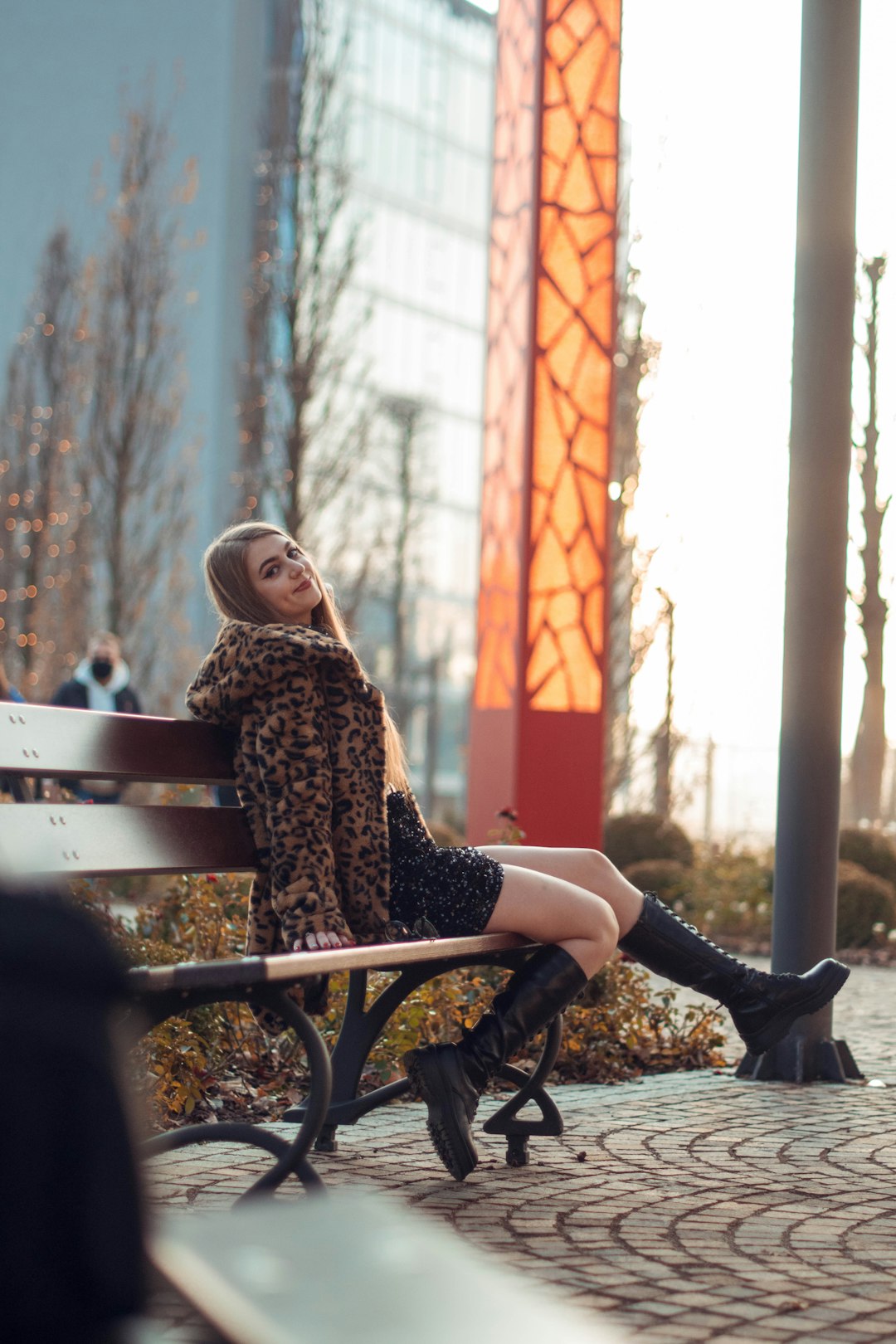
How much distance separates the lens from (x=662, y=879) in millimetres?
13078

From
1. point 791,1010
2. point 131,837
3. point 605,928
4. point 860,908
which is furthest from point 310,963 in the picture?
point 860,908

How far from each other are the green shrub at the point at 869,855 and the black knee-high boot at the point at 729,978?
9.67 meters

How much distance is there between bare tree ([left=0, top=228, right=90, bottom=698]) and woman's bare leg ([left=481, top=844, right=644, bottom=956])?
19820 millimetres

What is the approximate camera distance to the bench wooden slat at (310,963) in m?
2.76

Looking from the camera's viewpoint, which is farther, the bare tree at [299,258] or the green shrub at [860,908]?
the bare tree at [299,258]

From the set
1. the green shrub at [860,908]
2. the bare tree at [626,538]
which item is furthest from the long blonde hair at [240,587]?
the bare tree at [626,538]

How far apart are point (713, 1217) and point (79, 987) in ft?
9.04

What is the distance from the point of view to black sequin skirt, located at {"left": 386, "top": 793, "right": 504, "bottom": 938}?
4.14m

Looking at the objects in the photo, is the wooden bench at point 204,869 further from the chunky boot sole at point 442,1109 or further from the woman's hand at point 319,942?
the chunky boot sole at point 442,1109

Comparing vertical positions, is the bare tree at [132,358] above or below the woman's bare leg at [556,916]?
above

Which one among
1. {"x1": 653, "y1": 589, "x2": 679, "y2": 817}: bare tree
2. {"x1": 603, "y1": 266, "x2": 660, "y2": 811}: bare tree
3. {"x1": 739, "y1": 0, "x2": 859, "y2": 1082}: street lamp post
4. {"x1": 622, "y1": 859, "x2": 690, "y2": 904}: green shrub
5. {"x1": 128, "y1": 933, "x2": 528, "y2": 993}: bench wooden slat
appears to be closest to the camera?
{"x1": 128, "y1": 933, "x2": 528, "y2": 993}: bench wooden slat

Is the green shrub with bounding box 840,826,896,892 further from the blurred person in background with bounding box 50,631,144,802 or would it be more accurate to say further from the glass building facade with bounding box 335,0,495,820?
the glass building facade with bounding box 335,0,495,820

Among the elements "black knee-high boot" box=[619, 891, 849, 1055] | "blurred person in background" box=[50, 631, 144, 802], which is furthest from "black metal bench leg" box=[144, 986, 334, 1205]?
"blurred person in background" box=[50, 631, 144, 802]

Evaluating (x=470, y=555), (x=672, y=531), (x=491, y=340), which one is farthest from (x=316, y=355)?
(x=470, y=555)
